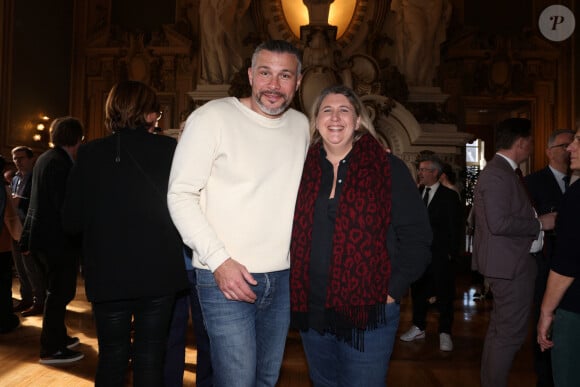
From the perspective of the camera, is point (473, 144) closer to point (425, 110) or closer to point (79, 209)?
point (425, 110)

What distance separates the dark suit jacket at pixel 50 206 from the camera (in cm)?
324

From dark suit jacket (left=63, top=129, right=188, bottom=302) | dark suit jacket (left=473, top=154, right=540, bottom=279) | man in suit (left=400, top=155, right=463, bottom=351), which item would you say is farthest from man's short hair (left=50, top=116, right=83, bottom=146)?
man in suit (left=400, top=155, right=463, bottom=351)

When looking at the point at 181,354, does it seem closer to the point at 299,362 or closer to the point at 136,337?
the point at 136,337

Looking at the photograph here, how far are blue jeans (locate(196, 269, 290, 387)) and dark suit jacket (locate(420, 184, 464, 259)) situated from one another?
2.66 metres

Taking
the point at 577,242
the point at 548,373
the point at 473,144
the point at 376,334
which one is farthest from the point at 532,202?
the point at 473,144

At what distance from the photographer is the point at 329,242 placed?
1748 millimetres

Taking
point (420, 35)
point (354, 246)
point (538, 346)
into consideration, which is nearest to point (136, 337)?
point (354, 246)

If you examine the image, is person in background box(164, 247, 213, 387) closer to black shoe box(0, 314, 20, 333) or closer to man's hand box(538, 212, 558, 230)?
man's hand box(538, 212, 558, 230)

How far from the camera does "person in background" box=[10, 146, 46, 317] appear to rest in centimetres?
489

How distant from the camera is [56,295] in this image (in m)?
3.36

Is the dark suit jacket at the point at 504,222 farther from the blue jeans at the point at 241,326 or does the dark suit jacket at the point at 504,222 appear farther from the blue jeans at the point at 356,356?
the blue jeans at the point at 241,326

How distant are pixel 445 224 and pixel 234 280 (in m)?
3.04

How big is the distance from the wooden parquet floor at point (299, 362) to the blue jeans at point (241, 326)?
1.50 metres

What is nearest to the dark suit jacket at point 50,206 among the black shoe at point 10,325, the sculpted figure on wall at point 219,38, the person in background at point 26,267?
the black shoe at point 10,325
